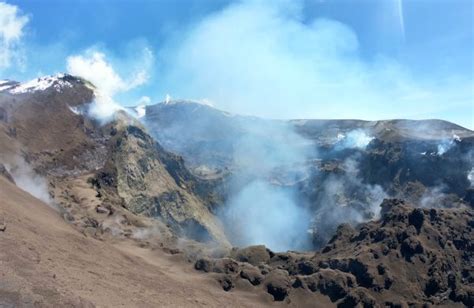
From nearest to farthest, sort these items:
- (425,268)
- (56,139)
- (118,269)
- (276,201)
→ 1. (118,269)
2. (425,268)
3. (56,139)
4. (276,201)

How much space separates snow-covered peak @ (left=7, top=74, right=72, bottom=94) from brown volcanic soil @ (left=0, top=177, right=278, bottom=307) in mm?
72858

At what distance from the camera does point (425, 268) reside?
345 feet

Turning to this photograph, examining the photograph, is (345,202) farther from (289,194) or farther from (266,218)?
(266,218)

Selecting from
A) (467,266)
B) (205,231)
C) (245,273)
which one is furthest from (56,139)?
(467,266)

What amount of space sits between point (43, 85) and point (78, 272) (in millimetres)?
108729

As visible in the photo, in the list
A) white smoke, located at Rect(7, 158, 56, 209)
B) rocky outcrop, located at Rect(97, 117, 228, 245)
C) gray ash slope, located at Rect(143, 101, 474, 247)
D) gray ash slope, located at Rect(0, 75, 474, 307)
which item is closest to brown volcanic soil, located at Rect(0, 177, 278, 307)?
gray ash slope, located at Rect(0, 75, 474, 307)

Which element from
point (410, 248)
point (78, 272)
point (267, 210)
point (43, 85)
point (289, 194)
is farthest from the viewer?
point (289, 194)

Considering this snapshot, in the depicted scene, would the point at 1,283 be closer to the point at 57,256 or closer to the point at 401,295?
the point at 57,256

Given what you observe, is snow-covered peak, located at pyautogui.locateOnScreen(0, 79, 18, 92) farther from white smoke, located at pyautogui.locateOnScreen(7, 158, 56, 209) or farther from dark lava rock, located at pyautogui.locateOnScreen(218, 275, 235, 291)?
dark lava rock, located at pyautogui.locateOnScreen(218, 275, 235, 291)

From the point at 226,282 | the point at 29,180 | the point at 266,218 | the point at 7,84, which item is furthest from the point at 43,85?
the point at 226,282

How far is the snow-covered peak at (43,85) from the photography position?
502 feet

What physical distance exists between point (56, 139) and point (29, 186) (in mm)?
37167

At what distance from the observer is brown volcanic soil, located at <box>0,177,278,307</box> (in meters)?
48.7

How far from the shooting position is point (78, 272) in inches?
2467
